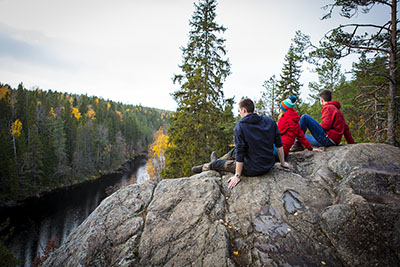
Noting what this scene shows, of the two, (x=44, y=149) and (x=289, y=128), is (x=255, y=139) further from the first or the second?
(x=44, y=149)

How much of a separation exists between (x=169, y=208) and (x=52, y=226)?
2638cm

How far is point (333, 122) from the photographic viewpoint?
4234 mm

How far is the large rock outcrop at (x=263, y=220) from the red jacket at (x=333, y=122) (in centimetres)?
52

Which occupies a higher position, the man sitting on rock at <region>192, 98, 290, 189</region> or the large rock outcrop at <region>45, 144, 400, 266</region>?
the man sitting on rock at <region>192, 98, 290, 189</region>

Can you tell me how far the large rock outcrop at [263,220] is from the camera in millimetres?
2277

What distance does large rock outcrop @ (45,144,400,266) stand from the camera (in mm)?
2277

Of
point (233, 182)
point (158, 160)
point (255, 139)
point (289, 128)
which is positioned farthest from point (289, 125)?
point (158, 160)

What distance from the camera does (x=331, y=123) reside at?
4254 millimetres

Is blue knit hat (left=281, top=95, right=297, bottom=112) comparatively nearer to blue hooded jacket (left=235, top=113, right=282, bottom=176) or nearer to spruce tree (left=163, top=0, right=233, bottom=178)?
blue hooded jacket (left=235, top=113, right=282, bottom=176)

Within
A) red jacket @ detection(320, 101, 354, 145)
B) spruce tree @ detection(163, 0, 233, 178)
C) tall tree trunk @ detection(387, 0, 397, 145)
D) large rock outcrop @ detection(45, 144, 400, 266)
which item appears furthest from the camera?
spruce tree @ detection(163, 0, 233, 178)

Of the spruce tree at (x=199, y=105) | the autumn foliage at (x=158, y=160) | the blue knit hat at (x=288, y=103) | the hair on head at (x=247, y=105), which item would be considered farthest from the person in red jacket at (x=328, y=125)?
the autumn foliage at (x=158, y=160)

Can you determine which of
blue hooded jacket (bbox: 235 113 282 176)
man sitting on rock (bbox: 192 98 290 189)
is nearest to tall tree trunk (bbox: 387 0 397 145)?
man sitting on rock (bbox: 192 98 290 189)

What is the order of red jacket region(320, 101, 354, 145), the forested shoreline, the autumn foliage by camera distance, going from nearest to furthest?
red jacket region(320, 101, 354, 145) < the forested shoreline < the autumn foliage

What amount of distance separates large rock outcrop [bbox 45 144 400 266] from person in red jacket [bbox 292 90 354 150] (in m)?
0.50
